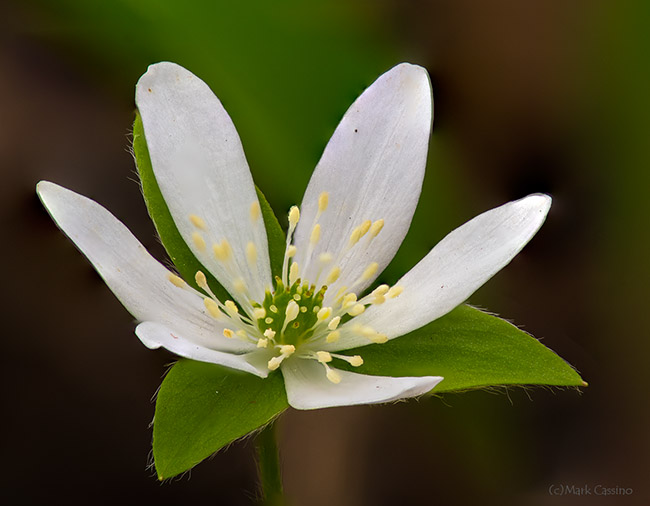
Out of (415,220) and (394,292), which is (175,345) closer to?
(394,292)

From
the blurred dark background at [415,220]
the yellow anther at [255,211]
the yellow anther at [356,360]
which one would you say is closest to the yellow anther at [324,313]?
the yellow anther at [356,360]

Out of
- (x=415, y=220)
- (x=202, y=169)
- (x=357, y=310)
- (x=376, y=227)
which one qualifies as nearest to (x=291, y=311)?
(x=357, y=310)

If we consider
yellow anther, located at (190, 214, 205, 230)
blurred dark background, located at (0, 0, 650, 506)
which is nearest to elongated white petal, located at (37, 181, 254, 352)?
yellow anther, located at (190, 214, 205, 230)

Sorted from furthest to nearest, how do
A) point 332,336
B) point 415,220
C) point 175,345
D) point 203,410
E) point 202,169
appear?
point 415,220 → point 202,169 → point 332,336 → point 203,410 → point 175,345

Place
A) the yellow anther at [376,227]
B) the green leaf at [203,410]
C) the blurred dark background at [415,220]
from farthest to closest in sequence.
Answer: the blurred dark background at [415,220] → the yellow anther at [376,227] → the green leaf at [203,410]

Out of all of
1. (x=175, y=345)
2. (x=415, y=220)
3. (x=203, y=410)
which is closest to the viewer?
(x=175, y=345)

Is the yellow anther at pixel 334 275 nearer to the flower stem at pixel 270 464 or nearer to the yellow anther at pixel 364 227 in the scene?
the yellow anther at pixel 364 227

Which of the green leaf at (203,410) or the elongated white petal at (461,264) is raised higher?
the elongated white petal at (461,264)
